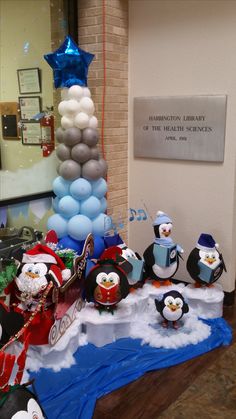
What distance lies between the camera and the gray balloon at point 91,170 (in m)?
3.01

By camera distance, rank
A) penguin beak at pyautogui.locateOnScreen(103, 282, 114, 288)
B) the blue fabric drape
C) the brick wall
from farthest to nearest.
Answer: the brick wall
penguin beak at pyautogui.locateOnScreen(103, 282, 114, 288)
the blue fabric drape

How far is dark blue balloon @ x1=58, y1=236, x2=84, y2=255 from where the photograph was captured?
10.00 feet

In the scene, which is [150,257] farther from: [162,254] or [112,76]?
[112,76]

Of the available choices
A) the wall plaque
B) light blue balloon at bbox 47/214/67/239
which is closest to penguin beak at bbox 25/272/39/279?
light blue balloon at bbox 47/214/67/239

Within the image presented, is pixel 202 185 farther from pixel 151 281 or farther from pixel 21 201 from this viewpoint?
pixel 21 201

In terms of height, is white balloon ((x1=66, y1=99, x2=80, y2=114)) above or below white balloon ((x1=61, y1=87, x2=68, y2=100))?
below

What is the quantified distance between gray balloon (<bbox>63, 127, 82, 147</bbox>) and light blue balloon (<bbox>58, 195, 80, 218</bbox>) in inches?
14.8

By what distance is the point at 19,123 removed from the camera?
370cm

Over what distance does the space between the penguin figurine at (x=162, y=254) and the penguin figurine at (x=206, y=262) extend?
0.14m

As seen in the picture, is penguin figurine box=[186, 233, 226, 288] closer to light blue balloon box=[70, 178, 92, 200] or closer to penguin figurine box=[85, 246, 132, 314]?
penguin figurine box=[85, 246, 132, 314]

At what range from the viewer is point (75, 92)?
2916 millimetres

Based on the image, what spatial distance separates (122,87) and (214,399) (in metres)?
2.48

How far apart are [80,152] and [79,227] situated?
1.67 feet

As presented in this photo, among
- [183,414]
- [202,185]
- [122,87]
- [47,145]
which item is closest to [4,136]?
[47,145]
